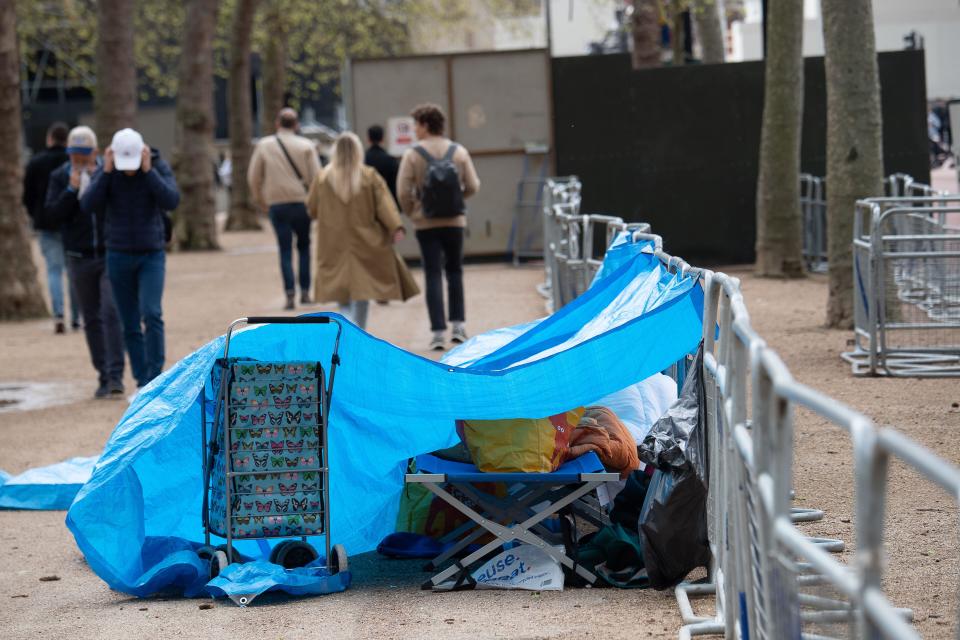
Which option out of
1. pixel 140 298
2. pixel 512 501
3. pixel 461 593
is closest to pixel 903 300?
pixel 140 298

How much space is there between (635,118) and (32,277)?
7.47 metres

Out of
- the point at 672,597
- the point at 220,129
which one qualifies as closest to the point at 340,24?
the point at 220,129

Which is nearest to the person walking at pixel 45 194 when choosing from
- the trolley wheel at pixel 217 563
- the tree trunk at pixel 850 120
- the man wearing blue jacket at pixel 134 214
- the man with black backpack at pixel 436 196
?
the man with black backpack at pixel 436 196

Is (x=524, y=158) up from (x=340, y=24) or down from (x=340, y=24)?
down

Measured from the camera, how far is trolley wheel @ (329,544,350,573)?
5.73 metres

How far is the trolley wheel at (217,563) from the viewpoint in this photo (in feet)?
18.8

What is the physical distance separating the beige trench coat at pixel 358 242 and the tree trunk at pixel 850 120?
346 cm

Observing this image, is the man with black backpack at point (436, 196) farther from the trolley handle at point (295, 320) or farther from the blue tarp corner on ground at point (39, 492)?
the trolley handle at point (295, 320)

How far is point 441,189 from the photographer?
11.4 meters

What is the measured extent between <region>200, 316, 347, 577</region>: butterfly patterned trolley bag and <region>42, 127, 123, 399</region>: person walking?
490 centimetres

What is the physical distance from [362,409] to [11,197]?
11856 millimetres

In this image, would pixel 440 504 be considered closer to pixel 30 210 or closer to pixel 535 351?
pixel 535 351

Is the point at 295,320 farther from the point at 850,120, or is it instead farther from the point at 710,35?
the point at 710,35

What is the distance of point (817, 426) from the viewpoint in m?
8.15
